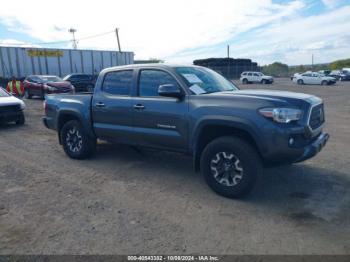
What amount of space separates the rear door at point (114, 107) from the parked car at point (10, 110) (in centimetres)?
589

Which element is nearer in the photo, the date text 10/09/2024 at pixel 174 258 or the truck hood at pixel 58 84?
the date text 10/09/2024 at pixel 174 258

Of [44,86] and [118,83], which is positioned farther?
[44,86]

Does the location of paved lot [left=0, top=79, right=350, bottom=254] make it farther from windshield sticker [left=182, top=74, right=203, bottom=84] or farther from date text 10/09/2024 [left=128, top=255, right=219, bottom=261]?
windshield sticker [left=182, top=74, right=203, bottom=84]

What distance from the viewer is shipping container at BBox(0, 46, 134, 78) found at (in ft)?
93.0

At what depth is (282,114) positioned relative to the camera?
13.5 ft

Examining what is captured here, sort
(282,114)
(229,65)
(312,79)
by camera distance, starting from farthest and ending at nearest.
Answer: (229,65)
(312,79)
(282,114)

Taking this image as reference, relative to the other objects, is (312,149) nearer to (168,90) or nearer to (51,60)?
(168,90)

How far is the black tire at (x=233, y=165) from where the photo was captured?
14.0 ft

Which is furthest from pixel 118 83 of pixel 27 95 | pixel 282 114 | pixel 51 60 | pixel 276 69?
pixel 276 69

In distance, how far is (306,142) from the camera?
169 inches

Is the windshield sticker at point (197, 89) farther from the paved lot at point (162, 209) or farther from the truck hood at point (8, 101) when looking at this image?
the truck hood at point (8, 101)

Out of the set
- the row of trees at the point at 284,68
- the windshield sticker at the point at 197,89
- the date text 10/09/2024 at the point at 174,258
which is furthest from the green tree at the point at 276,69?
the date text 10/09/2024 at the point at 174,258

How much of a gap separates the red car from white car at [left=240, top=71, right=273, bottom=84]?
26.1 m

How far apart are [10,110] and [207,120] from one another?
8.47 metres
